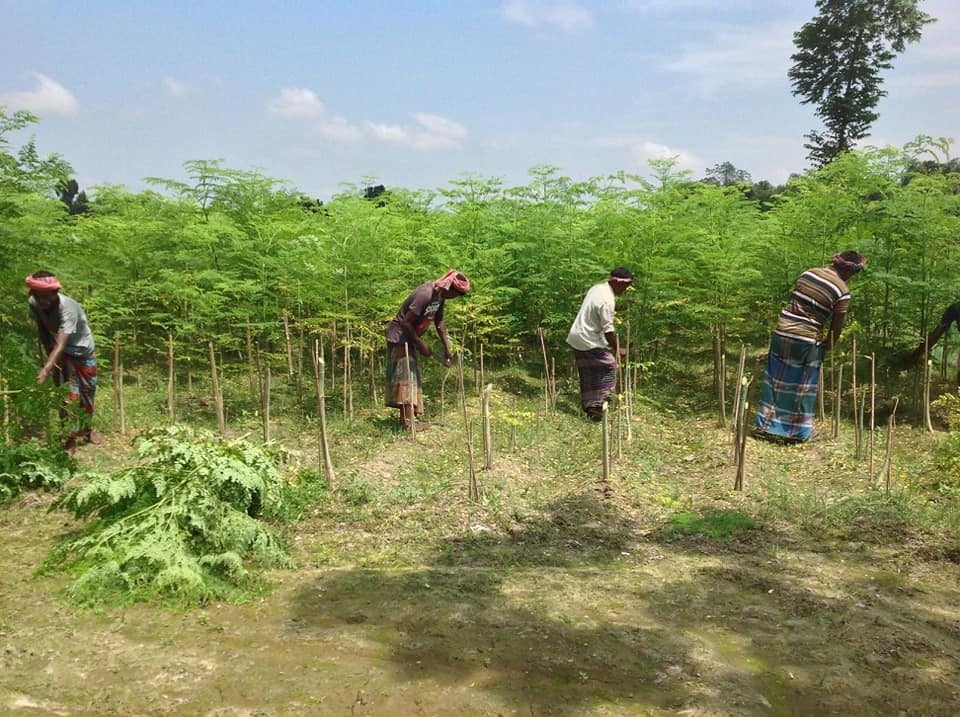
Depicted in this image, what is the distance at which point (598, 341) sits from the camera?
9.02 metres

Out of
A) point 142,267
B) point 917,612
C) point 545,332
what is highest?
point 142,267

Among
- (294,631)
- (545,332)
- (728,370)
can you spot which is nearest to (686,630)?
(294,631)

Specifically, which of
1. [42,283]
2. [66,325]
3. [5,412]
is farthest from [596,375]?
[5,412]

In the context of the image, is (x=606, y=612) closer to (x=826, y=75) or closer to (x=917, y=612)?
(x=917, y=612)

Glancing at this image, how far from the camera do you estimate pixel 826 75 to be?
2295cm

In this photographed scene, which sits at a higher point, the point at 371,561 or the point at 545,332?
the point at 545,332

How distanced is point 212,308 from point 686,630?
730 cm

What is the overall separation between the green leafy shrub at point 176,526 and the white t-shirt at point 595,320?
444 cm

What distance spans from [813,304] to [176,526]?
6275 millimetres

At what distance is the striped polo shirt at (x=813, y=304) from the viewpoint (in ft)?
24.5

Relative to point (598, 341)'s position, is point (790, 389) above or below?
below

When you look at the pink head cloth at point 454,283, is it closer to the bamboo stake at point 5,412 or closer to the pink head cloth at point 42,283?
the pink head cloth at point 42,283

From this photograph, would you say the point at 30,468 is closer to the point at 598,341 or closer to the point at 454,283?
the point at 454,283

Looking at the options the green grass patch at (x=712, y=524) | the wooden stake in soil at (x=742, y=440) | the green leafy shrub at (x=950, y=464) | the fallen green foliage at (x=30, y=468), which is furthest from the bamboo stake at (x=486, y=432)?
the green leafy shrub at (x=950, y=464)
